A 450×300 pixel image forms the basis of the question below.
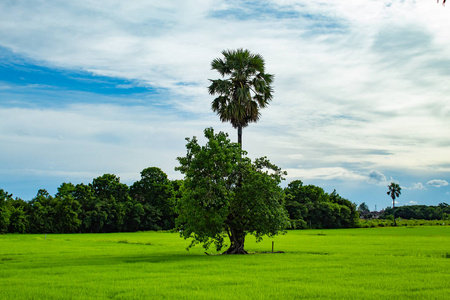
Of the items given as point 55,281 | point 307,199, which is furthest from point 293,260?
point 307,199

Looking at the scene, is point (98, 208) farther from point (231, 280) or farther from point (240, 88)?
point (231, 280)

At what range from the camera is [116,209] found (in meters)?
99.5

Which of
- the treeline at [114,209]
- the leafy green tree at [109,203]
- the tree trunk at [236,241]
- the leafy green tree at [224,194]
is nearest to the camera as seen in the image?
the leafy green tree at [224,194]

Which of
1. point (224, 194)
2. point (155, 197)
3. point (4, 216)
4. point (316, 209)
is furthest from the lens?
point (316, 209)

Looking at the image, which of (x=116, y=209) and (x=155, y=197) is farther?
(x=155, y=197)

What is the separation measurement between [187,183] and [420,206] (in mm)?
182440

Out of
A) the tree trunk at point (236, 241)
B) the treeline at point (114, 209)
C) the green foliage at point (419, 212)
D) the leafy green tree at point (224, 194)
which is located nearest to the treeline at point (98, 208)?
the treeline at point (114, 209)

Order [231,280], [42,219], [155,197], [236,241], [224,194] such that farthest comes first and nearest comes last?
[155,197]
[42,219]
[236,241]
[224,194]
[231,280]

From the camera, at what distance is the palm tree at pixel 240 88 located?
121ft

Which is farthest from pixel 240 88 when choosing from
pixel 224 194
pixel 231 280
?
pixel 231 280

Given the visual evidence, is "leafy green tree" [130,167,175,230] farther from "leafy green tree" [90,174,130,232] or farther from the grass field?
the grass field

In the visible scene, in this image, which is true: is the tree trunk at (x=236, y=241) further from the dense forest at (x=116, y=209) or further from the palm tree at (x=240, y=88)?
the dense forest at (x=116, y=209)

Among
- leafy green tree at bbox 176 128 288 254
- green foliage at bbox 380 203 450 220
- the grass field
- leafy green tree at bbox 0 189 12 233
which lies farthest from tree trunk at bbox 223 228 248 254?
green foliage at bbox 380 203 450 220

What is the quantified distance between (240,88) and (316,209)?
92.3m
